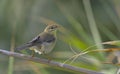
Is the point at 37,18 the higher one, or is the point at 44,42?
the point at 37,18

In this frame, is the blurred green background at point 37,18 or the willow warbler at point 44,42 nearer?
the willow warbler at point 44,42

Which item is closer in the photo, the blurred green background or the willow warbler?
the willow warbler

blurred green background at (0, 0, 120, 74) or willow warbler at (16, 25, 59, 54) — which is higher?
blurred green background at (0, 0, 120, 74)

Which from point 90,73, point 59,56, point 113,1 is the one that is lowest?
point 90,73

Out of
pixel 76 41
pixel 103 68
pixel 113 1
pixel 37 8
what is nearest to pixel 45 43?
pixel 76 41

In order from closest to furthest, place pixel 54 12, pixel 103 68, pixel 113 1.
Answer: pixel 103 68
pixel 113 1
pixel 54 12

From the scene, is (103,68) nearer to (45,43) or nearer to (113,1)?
(45,43)

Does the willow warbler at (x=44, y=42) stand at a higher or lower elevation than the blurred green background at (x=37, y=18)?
lower

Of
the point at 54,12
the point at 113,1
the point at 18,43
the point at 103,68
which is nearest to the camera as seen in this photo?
the point at 103,68
